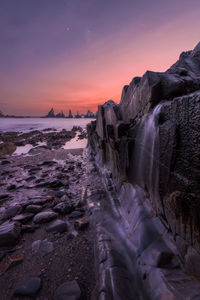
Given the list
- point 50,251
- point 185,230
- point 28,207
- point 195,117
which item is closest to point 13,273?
point 50,251

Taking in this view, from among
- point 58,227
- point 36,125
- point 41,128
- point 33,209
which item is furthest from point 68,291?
point 36,125

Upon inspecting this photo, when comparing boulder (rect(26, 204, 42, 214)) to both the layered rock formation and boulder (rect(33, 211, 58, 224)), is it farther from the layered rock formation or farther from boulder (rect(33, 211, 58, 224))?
the layered rock formation

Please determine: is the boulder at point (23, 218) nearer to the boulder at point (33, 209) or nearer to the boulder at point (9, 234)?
the boulder at point (33, 209)

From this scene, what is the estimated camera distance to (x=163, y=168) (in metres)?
1.65

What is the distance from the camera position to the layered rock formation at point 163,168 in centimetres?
125

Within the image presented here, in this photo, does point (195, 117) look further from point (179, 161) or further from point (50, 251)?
point (50, 251)

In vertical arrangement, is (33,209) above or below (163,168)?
below

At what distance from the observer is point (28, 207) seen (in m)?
2.90

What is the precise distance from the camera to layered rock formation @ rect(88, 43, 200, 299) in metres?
1.25

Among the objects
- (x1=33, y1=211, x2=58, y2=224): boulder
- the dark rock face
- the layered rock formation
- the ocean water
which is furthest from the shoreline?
the ocean water

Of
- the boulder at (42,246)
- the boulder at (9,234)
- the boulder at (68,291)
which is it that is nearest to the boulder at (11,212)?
the boulder at (9,234)

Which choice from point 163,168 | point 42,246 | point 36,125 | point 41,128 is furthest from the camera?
point 36,125

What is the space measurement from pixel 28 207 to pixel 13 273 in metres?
1.33

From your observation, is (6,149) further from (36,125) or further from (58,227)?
(36,125)
